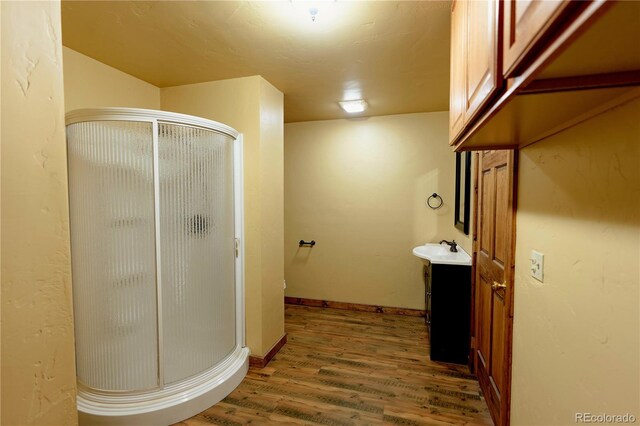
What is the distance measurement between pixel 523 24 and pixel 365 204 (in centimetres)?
309

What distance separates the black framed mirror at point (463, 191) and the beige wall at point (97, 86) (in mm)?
2915

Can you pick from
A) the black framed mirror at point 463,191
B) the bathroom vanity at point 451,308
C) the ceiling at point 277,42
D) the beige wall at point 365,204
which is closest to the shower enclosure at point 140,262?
the ceiling at point 277,42

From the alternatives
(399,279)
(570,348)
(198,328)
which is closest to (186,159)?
(198,328)

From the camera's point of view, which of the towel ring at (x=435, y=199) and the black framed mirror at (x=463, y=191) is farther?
the towel ring at (x=435, y=199)

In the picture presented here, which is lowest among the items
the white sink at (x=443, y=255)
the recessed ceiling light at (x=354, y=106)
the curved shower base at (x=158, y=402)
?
the curved shower base at (x=158, y=402)

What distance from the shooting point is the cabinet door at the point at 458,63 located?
3.92 ft

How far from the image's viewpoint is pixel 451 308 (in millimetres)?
2441

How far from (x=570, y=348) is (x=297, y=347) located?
7.40 feet

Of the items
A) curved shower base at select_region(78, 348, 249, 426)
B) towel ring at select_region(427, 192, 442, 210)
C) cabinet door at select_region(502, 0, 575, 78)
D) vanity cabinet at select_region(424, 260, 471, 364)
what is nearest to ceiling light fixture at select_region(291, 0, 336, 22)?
cabinet door at select_region(502, 0, 575, 78)

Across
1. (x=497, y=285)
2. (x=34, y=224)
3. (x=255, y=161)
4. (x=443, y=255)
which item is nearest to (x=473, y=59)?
(x=497, y=285)

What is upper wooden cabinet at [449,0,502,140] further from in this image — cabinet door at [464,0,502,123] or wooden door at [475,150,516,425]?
wooden door at [475,150,516,425]

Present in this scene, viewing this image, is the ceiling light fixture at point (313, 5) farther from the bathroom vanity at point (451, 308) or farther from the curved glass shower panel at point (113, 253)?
the bathroom vanity at point (451, 308)

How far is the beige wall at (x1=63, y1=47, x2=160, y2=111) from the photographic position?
2.00 m

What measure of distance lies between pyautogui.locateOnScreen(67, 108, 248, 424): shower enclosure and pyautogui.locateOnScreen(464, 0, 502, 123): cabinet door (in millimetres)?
1602
